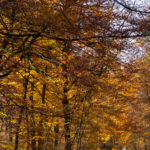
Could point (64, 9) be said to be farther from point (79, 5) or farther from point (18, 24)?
point (18, 24)

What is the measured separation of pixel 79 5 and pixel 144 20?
65.4 inches

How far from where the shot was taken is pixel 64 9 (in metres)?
3.89

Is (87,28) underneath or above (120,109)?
above

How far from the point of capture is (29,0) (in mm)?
3793

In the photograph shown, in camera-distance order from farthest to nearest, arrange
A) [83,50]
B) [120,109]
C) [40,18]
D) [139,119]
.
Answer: [139,119]
[120,109]
[83,50]
[40,18]

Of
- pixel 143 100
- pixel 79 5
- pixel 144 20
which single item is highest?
pixel 79 5

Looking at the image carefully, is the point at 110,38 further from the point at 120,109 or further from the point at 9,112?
the point at 120,109

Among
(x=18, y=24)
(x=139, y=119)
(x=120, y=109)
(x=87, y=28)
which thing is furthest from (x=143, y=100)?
(x=18, y=24)

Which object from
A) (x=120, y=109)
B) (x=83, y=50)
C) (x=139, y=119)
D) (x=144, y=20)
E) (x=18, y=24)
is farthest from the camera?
(x=139, y=119)

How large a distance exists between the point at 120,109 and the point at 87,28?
4999 millimetres

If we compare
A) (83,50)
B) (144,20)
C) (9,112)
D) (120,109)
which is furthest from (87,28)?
(120,109)

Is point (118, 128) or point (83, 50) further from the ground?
point (83, 50)

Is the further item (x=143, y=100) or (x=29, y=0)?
(x=143, y=100)

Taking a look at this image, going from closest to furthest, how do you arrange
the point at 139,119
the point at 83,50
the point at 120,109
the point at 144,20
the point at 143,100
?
the point at 144,20 < the point at 83,50 < the point at 120,109 < the point at 139,119 < the point at 143,100
